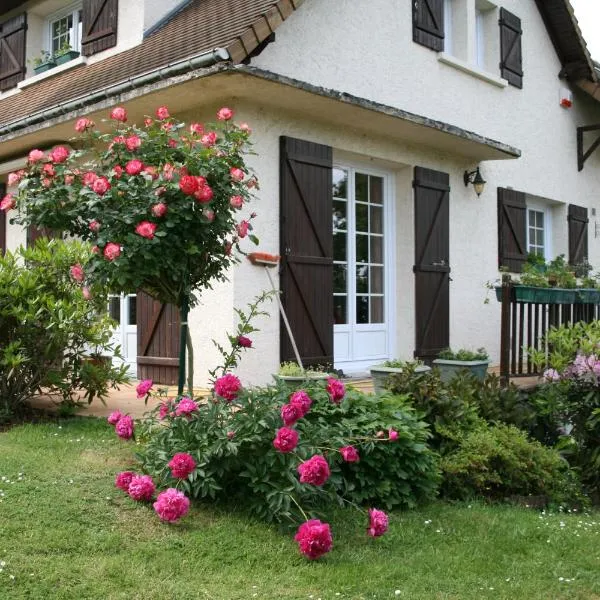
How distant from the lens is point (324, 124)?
23.7ft

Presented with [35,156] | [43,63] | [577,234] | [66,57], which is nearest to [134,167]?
[35,156]

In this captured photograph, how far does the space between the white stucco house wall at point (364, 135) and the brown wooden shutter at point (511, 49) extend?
30 millimetres

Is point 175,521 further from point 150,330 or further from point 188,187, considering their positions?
point 150,330

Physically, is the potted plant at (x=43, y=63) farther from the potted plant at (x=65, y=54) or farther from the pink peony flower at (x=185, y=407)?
the pink peony flower at (x=185, y=407)

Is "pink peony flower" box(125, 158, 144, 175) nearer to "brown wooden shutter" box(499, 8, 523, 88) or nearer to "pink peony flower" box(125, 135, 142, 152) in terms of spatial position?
"pink peony flower" box(125, 135, 142, 152)

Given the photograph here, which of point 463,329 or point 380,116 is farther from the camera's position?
point 463,329

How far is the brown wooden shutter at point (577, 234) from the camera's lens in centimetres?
1121

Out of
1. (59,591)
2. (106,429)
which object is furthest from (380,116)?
(59,591)

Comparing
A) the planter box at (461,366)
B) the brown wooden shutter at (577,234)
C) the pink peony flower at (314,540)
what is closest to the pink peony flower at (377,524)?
the pink peony flower at (314,540)

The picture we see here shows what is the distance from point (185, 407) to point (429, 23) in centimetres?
681

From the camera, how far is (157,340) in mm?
7027

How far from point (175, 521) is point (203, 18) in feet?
18.1

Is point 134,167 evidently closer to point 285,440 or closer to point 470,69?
point 285,440

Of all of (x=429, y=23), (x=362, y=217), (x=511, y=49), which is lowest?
(x=362, y=217)
